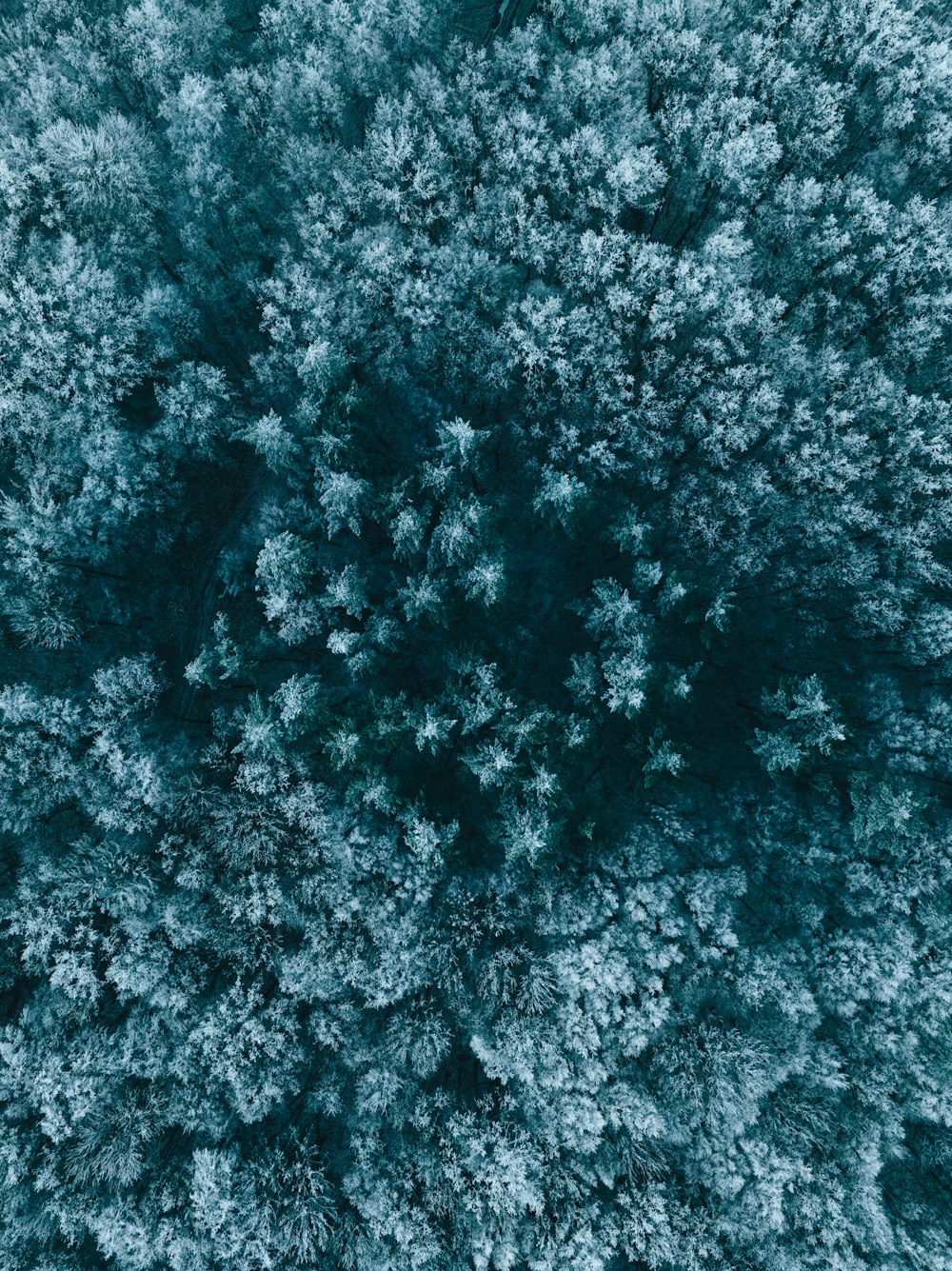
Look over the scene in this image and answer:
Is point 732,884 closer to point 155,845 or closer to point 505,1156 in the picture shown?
point 505,1156

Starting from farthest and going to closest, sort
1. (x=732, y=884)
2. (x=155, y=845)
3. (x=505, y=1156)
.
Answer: (x=155, y=845), (x=732, y=884), (x=505, y=1156)

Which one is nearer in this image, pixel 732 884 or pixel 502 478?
pixel 732 884

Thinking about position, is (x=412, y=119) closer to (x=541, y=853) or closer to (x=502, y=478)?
(x=502, y=478)

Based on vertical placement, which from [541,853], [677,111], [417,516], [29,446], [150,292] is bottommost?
[541,853]

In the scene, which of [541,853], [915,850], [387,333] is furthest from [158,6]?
[915,850]

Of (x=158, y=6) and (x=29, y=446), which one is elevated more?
(x=158, y=6)

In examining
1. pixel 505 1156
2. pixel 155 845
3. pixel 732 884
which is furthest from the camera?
pixel 155 845
